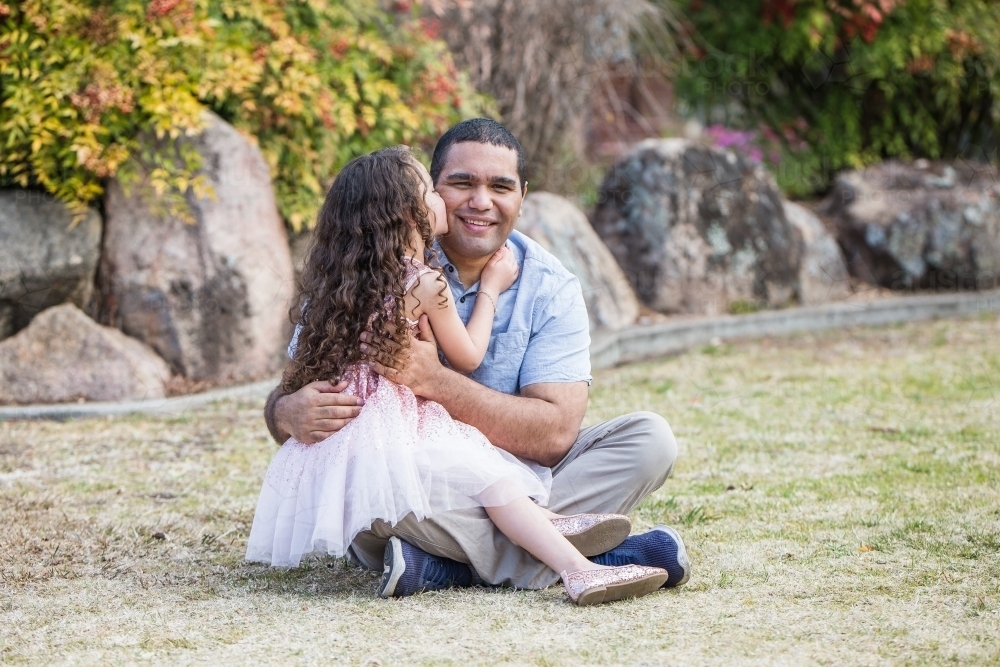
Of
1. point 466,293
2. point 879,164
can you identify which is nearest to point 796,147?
point 879,164

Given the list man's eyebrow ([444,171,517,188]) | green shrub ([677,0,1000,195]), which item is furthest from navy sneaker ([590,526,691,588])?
green shrub ([677,0,1000,195])

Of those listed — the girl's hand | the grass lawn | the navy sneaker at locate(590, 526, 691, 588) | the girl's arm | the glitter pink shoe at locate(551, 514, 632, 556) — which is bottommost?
the grass lawn

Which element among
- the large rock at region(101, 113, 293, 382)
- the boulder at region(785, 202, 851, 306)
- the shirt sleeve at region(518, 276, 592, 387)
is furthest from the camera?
the boulder at region(785, 202, 851, 306)

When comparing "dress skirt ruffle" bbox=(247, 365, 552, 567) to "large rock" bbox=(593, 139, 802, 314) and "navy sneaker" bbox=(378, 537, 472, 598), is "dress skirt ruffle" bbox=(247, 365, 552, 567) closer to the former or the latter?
"navy sneaker" bbox=(378, 537, 472, 598)

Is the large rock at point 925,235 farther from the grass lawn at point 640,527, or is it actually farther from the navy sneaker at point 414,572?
the navy sneaker at point 414,572

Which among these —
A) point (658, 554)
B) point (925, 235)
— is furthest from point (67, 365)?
point (925, 235)

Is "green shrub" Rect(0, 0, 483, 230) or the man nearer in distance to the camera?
the man

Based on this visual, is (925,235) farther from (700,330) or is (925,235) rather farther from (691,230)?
(700,330)

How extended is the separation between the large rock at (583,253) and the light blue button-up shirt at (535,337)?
13.1 ft

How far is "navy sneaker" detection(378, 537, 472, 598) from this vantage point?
313 cm

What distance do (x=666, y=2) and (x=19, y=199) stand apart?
578 centimetres

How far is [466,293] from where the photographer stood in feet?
11.8

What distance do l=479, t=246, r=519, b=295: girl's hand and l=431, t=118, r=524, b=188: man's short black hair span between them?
0.25m

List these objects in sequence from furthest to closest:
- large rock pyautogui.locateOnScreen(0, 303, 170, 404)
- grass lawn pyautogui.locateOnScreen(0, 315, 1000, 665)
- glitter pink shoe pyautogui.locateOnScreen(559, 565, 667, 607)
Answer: large rock pyautogui.locateOnScreen(0, 303, 170, 404) → glitter pink shoe pyautogui.locateOnScreen(559, 565, 667, 607) → grass lawn pyautogui.locateOnScreen(0, 315, 1000, 665)
